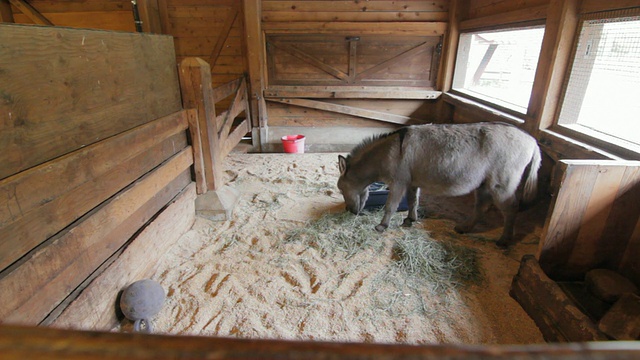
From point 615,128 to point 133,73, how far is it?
4.09 metres

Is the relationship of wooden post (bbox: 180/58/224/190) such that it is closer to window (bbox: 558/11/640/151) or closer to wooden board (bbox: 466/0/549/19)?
window (bbox: 558/11/640/151)

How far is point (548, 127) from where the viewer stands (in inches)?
138

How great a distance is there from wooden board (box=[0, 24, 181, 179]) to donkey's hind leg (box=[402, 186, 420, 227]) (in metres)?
2.76

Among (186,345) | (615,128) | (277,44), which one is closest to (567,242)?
(615,128)

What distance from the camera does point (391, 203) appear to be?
3570 millimetres

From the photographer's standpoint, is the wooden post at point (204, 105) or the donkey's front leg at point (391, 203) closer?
the wooden post at point (204, 105)

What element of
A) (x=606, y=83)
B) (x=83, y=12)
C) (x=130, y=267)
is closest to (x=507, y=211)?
(x=606, y=83)

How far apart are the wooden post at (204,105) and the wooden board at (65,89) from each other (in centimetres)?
58

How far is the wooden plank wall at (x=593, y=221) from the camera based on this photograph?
2.11 m

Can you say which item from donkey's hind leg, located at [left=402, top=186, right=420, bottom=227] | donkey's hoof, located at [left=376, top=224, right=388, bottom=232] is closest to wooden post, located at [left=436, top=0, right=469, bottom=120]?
donkey's hind leg, located at [left=402, top=186, right=420, bottom=227]

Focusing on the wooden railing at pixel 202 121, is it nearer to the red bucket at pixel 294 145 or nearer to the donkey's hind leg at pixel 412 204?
the red bucket at pixel 294 145

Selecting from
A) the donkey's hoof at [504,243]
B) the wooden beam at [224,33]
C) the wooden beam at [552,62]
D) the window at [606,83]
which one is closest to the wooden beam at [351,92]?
the wooden beam at [224,33]

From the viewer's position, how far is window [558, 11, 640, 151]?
8.80ft

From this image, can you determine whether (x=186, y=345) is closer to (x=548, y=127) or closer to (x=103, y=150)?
(x=103, y=150)
